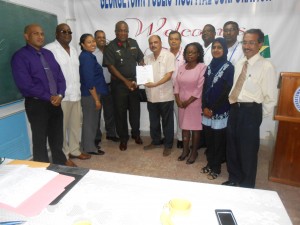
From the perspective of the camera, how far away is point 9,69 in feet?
8.66

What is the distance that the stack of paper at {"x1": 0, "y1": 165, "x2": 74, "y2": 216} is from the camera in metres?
0.97

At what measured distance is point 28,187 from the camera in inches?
42.1

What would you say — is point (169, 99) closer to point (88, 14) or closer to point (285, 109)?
point (285, 109)

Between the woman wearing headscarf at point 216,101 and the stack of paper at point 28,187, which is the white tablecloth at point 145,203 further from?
the woman wearing headscarf at point 216,101

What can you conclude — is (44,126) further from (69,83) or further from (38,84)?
(69,83)

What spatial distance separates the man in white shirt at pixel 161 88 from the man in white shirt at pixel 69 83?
898mm

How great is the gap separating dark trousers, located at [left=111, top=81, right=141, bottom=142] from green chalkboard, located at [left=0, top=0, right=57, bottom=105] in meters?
1.20

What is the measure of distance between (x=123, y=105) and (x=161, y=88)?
629 mm

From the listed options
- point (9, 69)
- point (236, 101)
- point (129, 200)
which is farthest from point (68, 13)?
point (129, 200)

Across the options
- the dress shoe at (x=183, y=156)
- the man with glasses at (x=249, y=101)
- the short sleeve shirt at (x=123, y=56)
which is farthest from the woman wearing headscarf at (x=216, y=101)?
the short sleeve shirt at (x=123, y=56)

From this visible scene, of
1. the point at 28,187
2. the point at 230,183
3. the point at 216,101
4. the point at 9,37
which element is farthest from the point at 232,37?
the point at 28,187

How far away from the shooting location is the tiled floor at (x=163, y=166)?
2507mm

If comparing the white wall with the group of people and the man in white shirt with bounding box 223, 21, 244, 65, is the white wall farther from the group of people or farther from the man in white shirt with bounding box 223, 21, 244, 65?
the man in white shirt with bounding box 223, 21, 244, 65

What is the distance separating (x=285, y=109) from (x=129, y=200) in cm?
195
